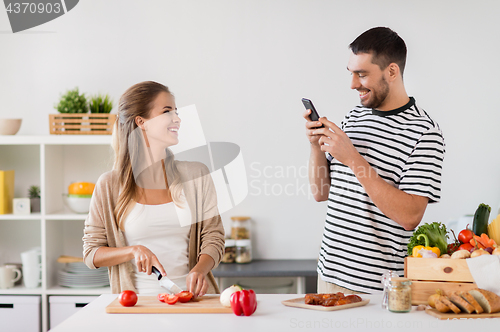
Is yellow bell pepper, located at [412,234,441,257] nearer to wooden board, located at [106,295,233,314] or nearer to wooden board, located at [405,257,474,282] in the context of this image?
wooden board, located at [405,257,474,282]

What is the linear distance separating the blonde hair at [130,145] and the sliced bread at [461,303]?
0.93 metres

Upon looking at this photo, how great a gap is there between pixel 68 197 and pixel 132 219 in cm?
114

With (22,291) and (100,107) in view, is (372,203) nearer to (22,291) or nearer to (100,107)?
(100,107)

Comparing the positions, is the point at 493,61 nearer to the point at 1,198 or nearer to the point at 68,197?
the point at 68,197

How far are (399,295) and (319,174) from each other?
1.84ft

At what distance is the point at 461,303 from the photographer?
4.07 feet

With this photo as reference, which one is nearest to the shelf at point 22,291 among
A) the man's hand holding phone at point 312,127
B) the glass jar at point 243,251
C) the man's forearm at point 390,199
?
the glass jar at point 243,251

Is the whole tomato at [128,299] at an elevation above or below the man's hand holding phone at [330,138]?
below

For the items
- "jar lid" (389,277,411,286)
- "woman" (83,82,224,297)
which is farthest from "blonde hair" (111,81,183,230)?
"jar lid" (389,277,411,286)

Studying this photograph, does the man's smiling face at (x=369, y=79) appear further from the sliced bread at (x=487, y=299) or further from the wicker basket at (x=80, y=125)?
the wicker basket at (x=80, y=125)

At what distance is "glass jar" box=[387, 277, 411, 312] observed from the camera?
4.15 feet

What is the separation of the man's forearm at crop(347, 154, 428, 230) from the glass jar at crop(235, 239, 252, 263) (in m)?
1.43

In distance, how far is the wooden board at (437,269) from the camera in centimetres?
129

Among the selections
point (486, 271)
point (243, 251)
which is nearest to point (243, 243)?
point (243, 251)
